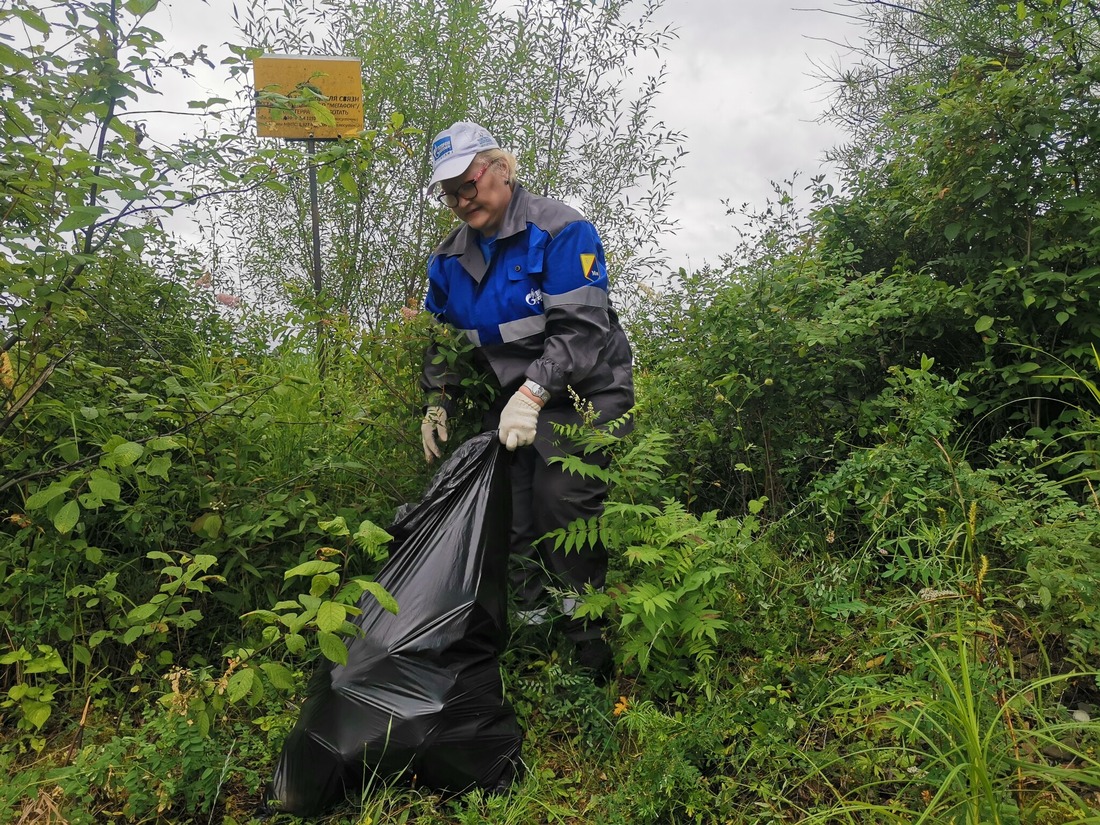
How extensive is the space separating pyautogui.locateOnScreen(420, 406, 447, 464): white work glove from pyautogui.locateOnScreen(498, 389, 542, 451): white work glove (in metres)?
0.49

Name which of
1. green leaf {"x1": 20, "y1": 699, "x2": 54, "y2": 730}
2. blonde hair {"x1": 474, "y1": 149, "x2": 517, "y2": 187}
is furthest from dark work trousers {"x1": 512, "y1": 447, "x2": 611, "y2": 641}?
green leaf {"x1": 20, "y1": 699, "x2": 54, "y2": 730}

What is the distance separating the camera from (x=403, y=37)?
4129mm

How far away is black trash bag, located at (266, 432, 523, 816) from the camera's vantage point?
1678mm

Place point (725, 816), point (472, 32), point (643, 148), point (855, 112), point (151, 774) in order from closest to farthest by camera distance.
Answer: point (725, 816) → point (151, 774) → point (472, 32) → point (643, 148) → point (855, 112)

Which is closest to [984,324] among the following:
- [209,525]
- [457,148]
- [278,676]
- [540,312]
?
[540,312]

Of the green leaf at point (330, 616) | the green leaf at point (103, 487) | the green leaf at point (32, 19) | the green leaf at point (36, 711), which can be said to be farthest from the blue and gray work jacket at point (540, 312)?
the green leaf at point (36, 711)

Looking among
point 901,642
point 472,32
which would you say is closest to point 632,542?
point 901,642

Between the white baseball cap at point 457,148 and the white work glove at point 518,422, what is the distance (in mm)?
795

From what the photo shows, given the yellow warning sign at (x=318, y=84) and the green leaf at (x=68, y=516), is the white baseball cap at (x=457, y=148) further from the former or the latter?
the green leaf at (x=68, y=516)

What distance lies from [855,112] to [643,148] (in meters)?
3.27

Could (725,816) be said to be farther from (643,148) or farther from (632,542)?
(643,148)

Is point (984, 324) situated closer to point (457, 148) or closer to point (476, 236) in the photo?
point (476, 236)

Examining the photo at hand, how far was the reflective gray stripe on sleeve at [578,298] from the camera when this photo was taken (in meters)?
2.28

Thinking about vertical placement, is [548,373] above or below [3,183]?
below
